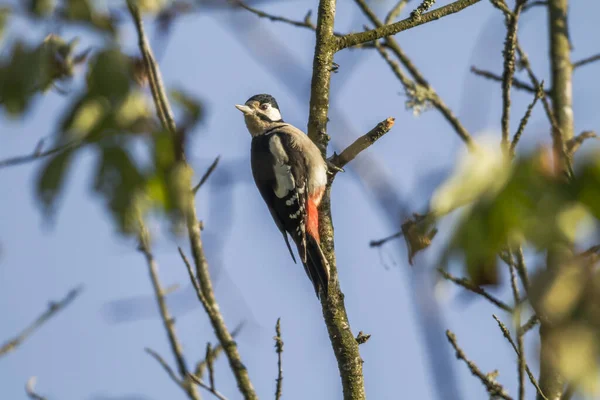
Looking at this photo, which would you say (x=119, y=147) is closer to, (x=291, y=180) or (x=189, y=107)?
(x=189, y=107)

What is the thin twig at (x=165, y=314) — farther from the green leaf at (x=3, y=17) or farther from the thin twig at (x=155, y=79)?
the green leaf at (x=3, y=17)

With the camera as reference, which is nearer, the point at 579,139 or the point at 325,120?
the point at 325,120

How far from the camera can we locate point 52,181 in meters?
1.43

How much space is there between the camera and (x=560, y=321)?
135cm

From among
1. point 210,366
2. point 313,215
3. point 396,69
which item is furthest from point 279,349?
point 396,69

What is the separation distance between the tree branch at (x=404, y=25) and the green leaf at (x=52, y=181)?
2189mm

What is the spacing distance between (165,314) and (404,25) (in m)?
2.05

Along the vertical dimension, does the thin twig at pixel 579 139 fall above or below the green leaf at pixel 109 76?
above

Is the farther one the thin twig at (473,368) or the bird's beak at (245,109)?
the bird's beak at (245,109)

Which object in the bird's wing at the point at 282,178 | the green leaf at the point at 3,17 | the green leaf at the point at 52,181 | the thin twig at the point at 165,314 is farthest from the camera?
the bird's wing at the point at 282,178

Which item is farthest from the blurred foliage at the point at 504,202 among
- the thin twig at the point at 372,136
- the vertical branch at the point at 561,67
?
the vertical branch at the point at 561,67

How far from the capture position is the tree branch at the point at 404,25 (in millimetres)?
3436

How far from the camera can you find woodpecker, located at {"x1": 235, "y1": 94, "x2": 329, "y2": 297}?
4.24 m

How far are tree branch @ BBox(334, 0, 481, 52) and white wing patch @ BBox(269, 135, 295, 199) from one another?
1.54 meters
